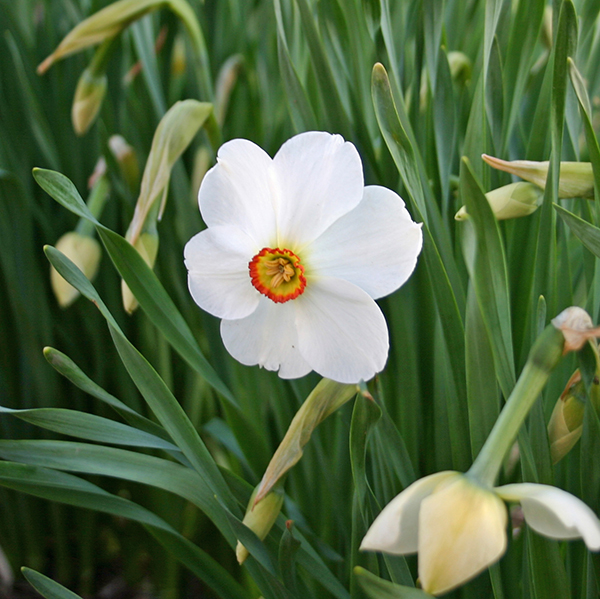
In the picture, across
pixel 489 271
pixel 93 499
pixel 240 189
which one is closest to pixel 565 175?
pixel 489 271

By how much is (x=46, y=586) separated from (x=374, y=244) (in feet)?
1.28

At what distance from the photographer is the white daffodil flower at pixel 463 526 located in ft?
0.97

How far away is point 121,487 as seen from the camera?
3.11 feet

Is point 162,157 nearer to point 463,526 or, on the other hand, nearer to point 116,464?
point 116,464

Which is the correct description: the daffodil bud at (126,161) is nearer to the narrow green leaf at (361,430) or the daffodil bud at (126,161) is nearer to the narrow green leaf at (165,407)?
the narrow green leaf at (165,407)

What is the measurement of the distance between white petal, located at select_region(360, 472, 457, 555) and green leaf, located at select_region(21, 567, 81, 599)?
0.30m

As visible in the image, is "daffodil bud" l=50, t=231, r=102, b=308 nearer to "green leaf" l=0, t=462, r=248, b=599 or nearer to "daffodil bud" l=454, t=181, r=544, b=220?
"green leaf" l=0, t=462, r=248, b=599

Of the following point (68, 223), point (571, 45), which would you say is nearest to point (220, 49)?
point (68, 223)

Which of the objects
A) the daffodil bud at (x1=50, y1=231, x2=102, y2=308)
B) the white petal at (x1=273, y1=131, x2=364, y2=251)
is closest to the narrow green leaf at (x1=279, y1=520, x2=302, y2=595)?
the white petal at (x1=273, y1=131, x2=364, y2=251)

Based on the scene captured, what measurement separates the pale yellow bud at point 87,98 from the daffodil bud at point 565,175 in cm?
59

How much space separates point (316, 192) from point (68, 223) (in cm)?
66

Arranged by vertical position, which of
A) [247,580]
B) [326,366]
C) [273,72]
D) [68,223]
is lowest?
[247,580]

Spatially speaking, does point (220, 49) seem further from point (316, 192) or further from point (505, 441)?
point (505, 441)

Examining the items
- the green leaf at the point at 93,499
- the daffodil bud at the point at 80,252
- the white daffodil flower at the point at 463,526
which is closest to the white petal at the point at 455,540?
the white daffodil flower at the point at 463,526
